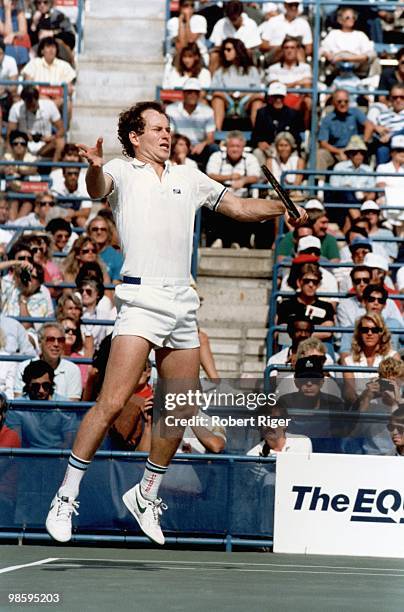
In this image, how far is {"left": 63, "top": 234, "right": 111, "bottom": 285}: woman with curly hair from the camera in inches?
494

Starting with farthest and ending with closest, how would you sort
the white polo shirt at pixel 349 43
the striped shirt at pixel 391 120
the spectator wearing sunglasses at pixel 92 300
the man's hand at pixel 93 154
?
the white polo shirt at pixel 349 43 → the striped shirt at pixel 391 120 → the spectator wearing sunglasses at pixel 92 300 → the man's hand at pixel 93 154

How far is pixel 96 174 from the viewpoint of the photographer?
6.87 m

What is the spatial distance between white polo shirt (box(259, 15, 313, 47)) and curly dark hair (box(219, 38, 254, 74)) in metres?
0.53

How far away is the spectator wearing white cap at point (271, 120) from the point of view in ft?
47.2

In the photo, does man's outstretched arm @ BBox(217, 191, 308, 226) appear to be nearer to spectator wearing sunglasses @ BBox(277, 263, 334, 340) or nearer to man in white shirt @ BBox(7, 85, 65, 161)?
spectator wearing sunglasses @ BBox(277, 263, 334, 340)

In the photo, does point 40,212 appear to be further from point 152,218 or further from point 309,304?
point 152,218

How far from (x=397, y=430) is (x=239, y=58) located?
24.1 ft

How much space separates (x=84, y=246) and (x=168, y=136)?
527 centimetres

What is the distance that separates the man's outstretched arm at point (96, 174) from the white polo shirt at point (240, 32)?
9064mm

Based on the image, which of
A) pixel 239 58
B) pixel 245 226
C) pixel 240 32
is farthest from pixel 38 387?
pixel 240 32

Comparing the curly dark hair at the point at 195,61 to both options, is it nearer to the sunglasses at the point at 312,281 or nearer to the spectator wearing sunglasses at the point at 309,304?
the spectator wearing sunglasses at the point at 309,304

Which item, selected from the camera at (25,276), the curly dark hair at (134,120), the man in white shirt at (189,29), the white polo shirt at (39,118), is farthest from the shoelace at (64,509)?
the man in white shirt at (189,29)

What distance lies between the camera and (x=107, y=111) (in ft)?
52.4

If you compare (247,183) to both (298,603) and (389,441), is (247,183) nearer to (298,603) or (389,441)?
(389,441)
